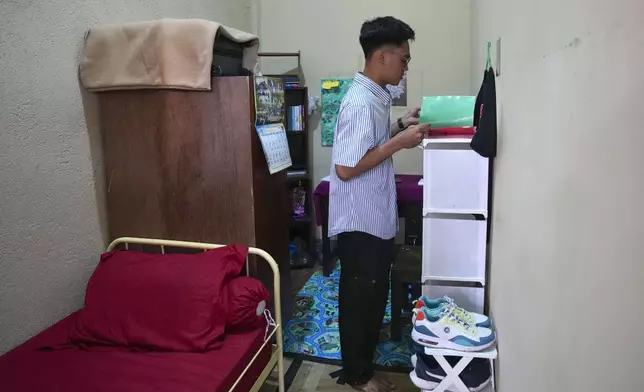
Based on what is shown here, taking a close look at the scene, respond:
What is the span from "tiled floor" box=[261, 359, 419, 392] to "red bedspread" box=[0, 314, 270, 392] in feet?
1.72

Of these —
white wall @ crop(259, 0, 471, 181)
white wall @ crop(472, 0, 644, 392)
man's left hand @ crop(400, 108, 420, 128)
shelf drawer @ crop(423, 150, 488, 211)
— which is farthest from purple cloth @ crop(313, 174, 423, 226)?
white wall @ crop(472, 0, 644, 392)

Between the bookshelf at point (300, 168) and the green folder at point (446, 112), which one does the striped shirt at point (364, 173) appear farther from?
the bookshelf at point (300, 168)

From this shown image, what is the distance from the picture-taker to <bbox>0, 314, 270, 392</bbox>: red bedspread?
1.46 m

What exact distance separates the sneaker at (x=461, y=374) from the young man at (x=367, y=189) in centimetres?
41

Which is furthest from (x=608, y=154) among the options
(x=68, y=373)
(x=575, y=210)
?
(x=68, y=373)

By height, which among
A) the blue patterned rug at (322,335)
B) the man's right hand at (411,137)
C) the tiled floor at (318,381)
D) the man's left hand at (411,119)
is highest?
the man's left hand at (411,119)

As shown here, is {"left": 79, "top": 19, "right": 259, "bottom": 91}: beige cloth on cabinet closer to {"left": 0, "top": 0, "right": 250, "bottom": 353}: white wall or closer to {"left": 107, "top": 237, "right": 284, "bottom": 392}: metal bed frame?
{"left": 0, "top": 0, "right": 250, "bottom": 353}: white wall

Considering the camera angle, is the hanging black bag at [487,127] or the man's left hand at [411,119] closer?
the hanging black bag at [487,127]

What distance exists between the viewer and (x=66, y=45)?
6.36 ft

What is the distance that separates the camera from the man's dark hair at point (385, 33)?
188 cm

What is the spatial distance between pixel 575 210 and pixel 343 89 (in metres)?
3.19

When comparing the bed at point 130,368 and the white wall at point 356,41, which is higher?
the white wall at point 356,41

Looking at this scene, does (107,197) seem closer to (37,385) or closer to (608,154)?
(37,385)

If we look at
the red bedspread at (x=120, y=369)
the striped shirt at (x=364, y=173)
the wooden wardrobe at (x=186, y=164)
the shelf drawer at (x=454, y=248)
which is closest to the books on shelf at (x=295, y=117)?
the wooden wardrobe at (x=186, y=164)
